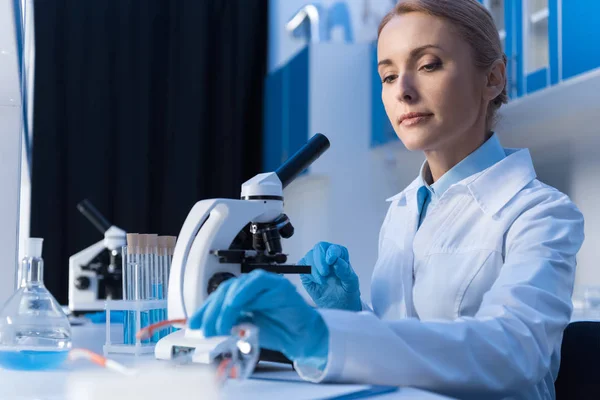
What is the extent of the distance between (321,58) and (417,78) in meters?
2.58

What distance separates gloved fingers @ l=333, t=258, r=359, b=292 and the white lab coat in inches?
2.8

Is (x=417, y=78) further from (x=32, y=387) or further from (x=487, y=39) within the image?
(x=32, y=387)

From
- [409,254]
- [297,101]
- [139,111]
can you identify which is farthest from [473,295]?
[139,111]

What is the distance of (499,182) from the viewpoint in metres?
1.29

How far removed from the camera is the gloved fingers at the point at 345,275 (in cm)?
135

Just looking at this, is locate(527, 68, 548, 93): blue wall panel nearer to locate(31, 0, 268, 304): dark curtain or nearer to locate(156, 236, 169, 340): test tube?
locate(156, 236, 169, 340): test tube

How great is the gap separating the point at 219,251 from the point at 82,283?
4.98 feet

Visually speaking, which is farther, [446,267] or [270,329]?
[446,267]

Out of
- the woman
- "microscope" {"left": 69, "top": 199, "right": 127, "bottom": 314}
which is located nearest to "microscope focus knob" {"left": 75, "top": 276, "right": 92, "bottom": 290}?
"microscope" {"left": 69, "top": 199, "right": 127, "bottom": 314}

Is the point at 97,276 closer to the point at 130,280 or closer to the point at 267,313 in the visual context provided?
the point at 130,280

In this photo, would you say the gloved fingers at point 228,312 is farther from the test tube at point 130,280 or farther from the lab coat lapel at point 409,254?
the lab coat lapel at point 409,254

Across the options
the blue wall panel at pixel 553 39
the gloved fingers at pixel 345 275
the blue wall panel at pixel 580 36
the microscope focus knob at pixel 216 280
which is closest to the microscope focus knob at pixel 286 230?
the microscope focus knob at pixel 216 280

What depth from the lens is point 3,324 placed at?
107 cm

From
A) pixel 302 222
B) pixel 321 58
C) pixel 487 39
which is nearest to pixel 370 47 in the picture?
pixel 321 58
